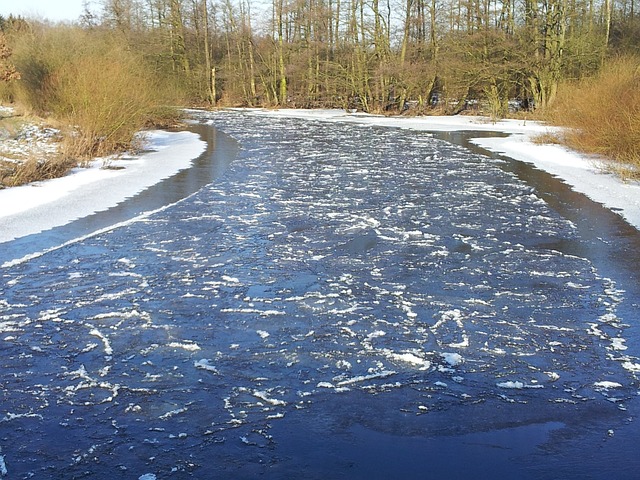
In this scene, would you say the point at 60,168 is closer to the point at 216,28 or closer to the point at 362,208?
the point at 362,208

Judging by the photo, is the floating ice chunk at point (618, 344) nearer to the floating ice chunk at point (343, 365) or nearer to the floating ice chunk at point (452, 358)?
the floating ice chunk at point (452, 358)

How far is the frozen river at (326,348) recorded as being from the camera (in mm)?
3758

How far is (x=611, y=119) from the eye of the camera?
616 inches

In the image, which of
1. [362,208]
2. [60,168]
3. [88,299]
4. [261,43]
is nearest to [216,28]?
[261,43]

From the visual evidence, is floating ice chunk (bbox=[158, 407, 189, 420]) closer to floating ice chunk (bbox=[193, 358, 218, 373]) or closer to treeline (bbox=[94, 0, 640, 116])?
floating ice chunk (bbox=[193, 358, 218, 373])

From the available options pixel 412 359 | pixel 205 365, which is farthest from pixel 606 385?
pixel 205 365

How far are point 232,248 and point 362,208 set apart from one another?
2.98 meters

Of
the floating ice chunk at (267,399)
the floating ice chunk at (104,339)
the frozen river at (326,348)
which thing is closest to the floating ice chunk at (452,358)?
the frozen river at (326,348)

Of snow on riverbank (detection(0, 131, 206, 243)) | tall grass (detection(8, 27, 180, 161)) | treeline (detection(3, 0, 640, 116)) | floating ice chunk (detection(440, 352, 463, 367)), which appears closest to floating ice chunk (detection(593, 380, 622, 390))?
floating ice chunk (detection(440, 352, 463, 367))

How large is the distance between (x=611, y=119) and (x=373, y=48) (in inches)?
1093

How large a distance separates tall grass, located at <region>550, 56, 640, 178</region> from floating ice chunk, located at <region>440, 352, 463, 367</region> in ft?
30.9

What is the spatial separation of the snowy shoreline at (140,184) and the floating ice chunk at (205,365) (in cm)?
475

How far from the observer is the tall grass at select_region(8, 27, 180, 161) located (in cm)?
1705

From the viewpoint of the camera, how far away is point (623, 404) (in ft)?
13.9
